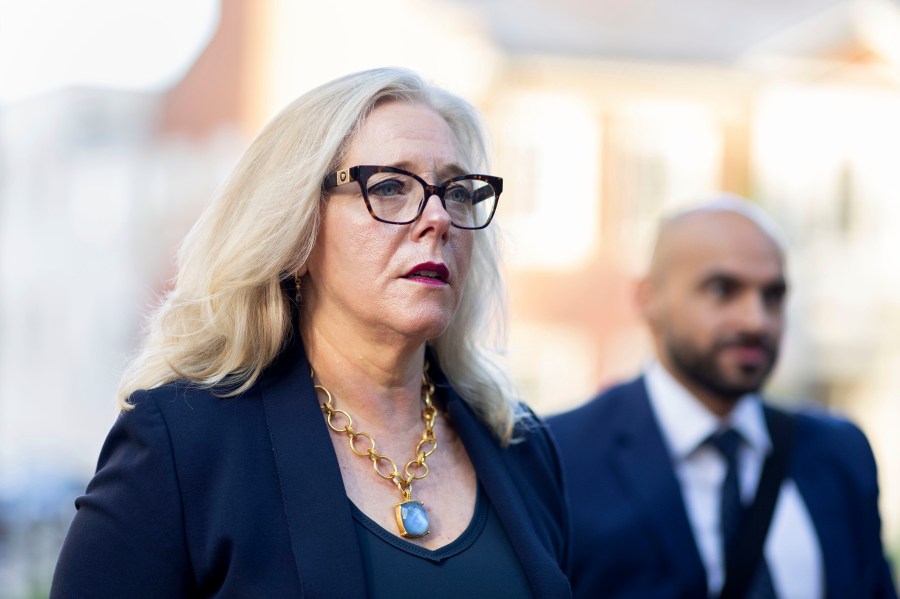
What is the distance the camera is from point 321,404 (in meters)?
2.59

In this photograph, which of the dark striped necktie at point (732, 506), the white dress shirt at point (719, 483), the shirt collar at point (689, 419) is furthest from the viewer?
the shirt collar at point (689, 419)

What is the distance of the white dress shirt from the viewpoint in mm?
3838

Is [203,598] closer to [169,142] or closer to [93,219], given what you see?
[169,142]

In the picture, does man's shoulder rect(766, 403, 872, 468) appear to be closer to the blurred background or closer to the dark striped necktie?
the dark striped necktie

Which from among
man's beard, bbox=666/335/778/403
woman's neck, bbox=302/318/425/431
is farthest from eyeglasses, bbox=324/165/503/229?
man's beard, bbox=666/335/778/403

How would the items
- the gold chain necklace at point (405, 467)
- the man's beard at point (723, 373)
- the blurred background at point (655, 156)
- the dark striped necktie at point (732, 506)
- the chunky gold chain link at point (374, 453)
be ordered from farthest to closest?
1. the blurred background at point (655, 156)
2. the man's beard at point (723, 373)
3. the dark striped necktie at point (732, 506)
4. the chunky gold chain link at point (374, 453)
5. the gold chain necklace at point (405, 467)

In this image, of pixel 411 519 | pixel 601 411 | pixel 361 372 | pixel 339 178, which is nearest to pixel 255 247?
pixel 339 178

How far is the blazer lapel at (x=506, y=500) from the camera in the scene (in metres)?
2.52

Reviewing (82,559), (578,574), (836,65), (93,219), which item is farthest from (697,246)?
(93,219)

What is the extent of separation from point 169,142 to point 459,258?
2525 centimetres

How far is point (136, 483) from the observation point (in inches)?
87.5

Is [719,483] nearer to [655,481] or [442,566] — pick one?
[655,481]

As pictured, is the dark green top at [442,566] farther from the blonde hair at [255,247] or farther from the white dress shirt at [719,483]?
the white dress shirt at [719,483]

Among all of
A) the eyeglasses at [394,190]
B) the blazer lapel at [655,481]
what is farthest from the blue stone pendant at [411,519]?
the blazer lapel at [655,481]
